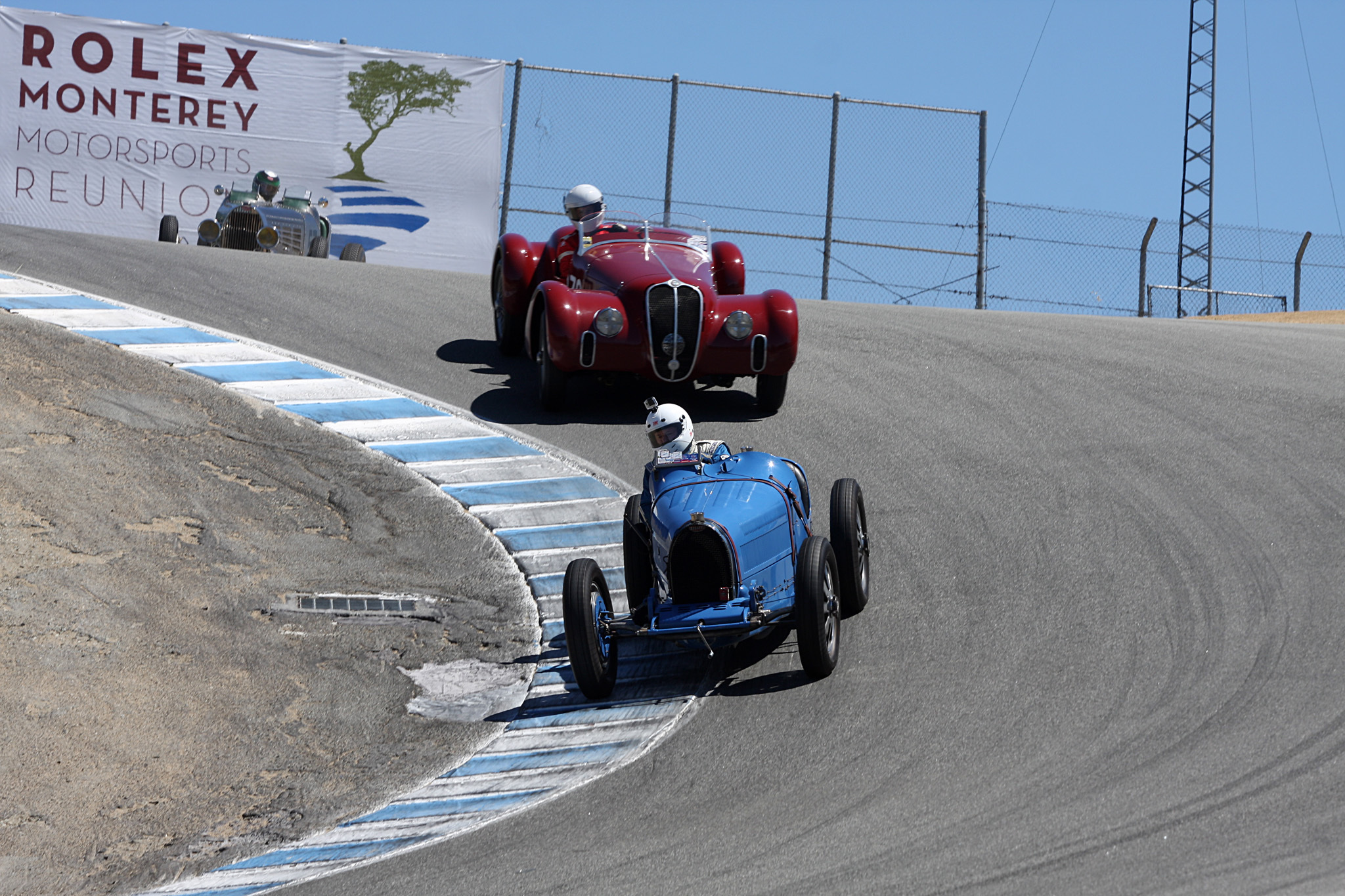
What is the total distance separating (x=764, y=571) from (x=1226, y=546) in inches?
128

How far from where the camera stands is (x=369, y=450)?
1153 cm

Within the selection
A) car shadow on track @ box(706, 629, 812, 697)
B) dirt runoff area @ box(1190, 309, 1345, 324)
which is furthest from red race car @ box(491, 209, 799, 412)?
dirt runoff area @ box(1190, 309, 1345, 324)

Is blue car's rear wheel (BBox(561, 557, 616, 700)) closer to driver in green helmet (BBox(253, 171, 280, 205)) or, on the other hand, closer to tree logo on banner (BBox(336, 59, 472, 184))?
driver in green helmet (BBox(253, 171, 280, 205))

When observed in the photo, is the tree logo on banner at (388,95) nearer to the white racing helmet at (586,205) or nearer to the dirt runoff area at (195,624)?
the white racing helmet at (586,205)

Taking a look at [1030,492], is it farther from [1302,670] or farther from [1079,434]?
[1302,670]

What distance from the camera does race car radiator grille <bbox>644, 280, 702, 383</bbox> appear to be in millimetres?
12062

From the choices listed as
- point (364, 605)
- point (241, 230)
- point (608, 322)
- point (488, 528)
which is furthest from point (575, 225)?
point (241, 230)

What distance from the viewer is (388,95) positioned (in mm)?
21297

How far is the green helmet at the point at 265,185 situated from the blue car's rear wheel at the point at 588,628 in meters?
14.3

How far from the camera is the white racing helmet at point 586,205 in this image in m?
13.3

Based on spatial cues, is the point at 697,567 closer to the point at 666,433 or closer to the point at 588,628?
the point at 588,628

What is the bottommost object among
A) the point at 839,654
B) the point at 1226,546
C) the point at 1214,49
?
the point at 839,654

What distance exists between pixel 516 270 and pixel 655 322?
2.30 m

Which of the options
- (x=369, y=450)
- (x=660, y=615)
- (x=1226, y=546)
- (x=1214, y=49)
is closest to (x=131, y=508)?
(x=369, y=450)
